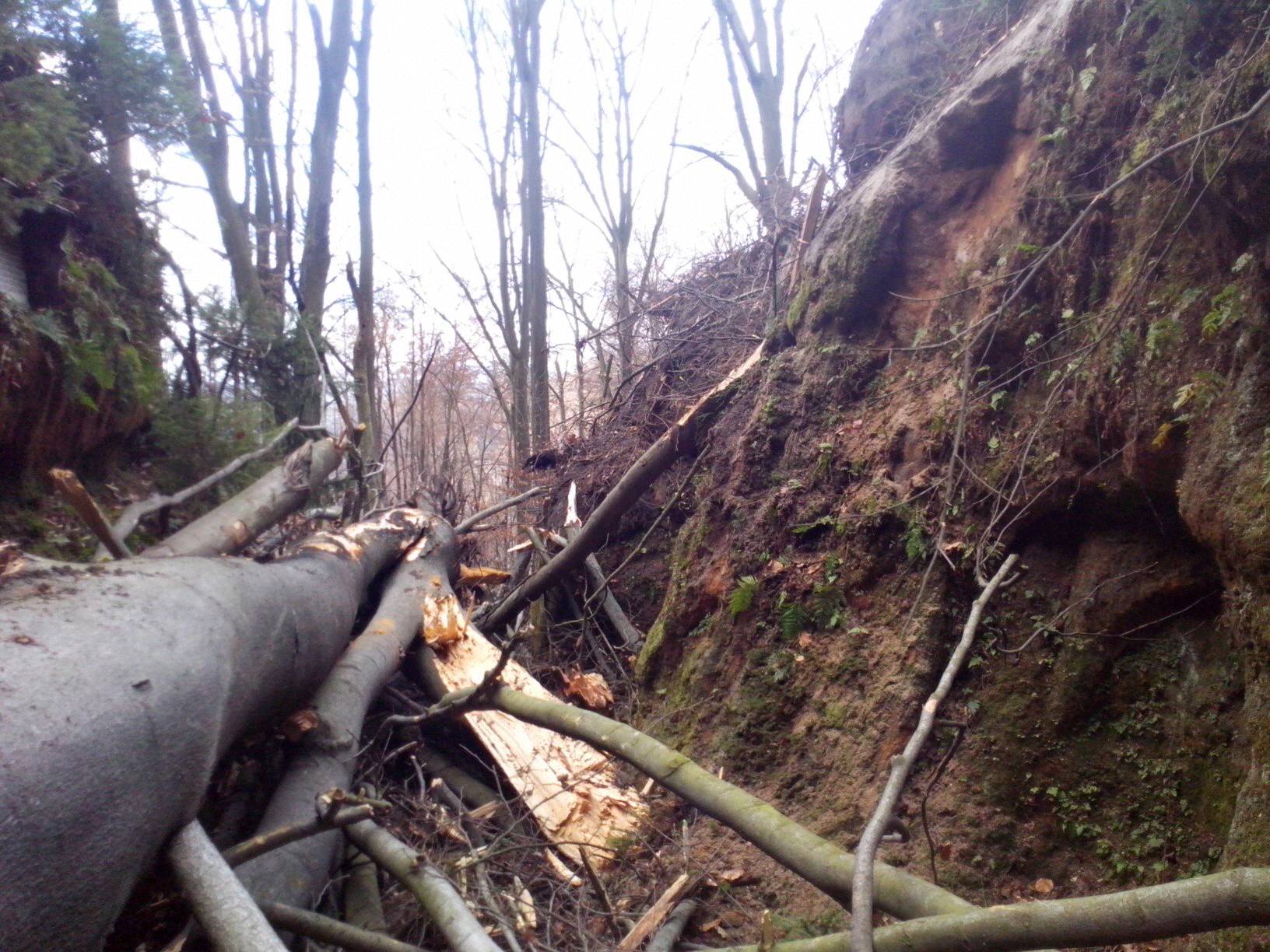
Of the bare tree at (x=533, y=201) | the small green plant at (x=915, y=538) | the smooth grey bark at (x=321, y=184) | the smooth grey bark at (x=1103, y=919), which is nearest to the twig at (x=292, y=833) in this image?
the smooth grey bark at (x=1103, y=919)

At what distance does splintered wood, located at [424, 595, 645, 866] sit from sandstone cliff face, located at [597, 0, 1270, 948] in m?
0.47

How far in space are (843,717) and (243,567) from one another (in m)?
2.66

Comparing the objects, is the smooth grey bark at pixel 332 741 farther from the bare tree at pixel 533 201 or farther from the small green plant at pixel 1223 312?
the bare tree at pixel 533 201

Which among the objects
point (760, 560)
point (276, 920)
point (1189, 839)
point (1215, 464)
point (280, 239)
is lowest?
point (1189, 839)

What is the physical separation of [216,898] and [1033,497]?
124 inches

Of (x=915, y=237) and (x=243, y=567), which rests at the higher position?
(x=915, y=237)

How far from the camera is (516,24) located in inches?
492

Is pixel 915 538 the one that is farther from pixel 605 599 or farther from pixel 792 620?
pixel 605 599

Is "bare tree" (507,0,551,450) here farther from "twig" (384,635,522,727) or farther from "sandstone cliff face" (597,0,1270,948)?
"twig" (384,635,522,727)

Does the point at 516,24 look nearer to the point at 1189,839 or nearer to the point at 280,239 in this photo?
the point at 280,239

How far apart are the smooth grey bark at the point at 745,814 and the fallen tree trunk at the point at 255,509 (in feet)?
6.04

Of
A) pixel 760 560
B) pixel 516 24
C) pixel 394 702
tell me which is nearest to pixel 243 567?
pixel 394 702

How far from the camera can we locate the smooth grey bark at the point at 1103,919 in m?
1.35

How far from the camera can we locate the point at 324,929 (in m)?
2.39
